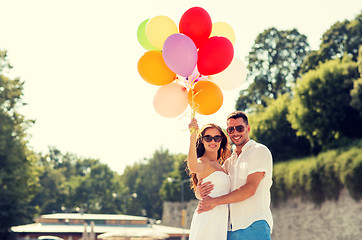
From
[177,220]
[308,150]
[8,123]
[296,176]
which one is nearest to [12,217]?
[8,123]

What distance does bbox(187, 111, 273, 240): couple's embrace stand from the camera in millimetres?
5121

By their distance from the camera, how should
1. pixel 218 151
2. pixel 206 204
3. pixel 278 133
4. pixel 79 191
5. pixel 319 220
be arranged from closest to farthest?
pixel 206 204, pixel 218 151, pixel 319 220, pixel 278 133, pixel 79 191

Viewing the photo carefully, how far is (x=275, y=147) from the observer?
1454 inches

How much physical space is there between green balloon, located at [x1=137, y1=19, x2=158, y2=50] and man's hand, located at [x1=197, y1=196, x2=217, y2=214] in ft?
8.10

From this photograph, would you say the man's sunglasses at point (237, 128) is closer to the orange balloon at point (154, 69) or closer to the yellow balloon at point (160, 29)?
the orange balloon at point (154, 69)

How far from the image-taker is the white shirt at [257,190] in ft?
16.8

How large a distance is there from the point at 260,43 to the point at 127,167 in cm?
5593

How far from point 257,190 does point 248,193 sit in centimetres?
14

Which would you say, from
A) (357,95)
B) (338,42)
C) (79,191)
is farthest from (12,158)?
(79,191)

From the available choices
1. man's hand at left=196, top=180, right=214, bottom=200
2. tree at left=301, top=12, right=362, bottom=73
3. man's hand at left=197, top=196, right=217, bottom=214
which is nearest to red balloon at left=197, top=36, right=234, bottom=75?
man's hand at left=196, top=180, right=214, bottom=200

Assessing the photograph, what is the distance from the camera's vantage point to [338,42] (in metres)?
42.2

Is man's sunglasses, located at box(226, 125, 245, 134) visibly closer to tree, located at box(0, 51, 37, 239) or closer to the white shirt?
the white shirt

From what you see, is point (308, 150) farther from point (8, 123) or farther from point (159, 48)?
point (159, 48)

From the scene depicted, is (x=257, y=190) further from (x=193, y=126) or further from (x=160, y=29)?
(x=160, y=29)
